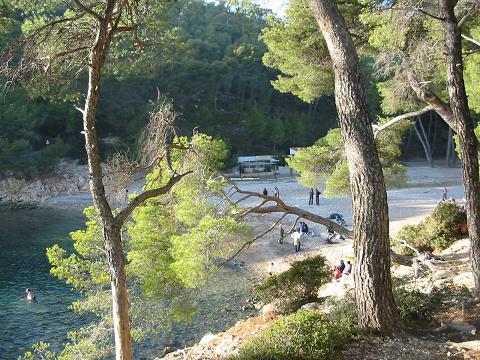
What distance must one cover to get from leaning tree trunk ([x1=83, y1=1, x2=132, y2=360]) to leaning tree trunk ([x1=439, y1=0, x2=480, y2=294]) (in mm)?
5046

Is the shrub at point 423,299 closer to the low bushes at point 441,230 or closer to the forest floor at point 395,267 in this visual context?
the forest floor at point 395,267

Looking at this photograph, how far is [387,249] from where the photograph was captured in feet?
19.3

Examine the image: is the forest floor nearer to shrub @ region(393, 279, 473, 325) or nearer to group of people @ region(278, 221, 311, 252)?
shrub @ region(393, 279, 473, 325)

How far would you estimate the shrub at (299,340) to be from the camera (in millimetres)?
5359

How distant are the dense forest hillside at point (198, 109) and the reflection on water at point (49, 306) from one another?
13.9m

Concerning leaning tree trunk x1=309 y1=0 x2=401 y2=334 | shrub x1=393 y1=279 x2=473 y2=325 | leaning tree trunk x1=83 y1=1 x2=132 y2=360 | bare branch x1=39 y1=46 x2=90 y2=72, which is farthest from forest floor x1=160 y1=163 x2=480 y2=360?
bare branch x1=39 y1=46 x2=90 y2=72

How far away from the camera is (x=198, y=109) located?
47.2m

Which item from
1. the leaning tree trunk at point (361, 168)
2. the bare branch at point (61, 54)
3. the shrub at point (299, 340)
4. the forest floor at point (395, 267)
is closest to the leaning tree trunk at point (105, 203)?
the bare branch at point (61, 54)

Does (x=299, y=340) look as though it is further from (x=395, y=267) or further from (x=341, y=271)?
(x=341, y=271)

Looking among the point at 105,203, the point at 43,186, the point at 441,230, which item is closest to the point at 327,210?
the point at 441,230

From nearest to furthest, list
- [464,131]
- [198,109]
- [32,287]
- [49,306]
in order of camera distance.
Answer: [464,131] < [49,306] < [32,287] < [198,109]

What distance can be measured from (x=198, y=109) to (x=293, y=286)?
39.3m

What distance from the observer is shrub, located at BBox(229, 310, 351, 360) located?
17.6 feet

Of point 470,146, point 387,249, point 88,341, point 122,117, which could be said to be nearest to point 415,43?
point 470,146
